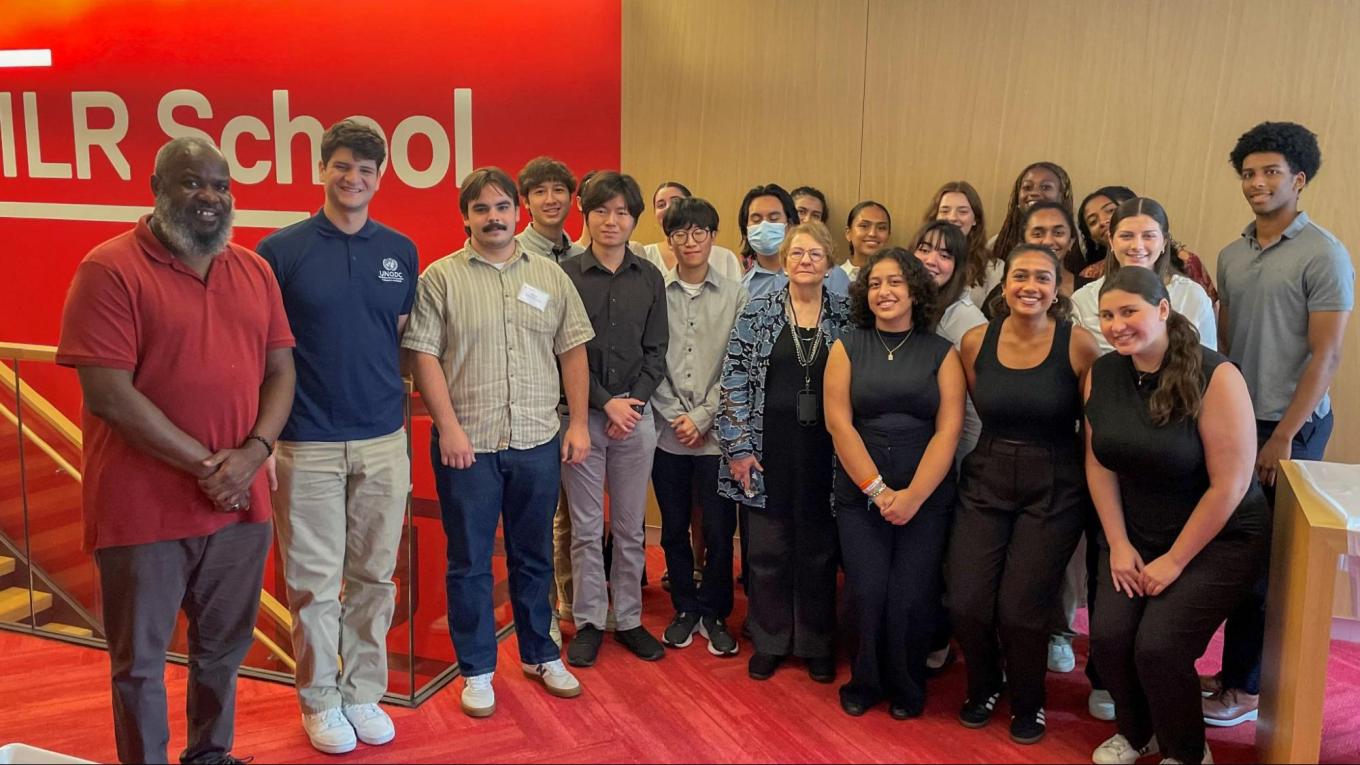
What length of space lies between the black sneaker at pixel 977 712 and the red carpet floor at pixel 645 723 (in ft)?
0.10

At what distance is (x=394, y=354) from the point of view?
3008 millimetres

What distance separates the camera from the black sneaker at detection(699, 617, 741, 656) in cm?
374

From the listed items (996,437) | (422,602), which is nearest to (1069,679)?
(996,437)

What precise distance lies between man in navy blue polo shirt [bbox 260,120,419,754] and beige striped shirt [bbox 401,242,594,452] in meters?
0.10

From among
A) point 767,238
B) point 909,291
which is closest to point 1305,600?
point 909,291

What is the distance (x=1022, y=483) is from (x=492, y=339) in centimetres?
169

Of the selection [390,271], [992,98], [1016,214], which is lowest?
→ [390,271]

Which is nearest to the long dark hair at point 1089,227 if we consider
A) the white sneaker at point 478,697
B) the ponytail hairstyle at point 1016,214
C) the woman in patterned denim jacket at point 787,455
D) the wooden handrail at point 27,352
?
the ponytail hairstyle at point 1016,214

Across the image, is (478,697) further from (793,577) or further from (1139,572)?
(1139,572)

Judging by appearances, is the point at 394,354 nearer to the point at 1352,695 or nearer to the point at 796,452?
the point at 796,452

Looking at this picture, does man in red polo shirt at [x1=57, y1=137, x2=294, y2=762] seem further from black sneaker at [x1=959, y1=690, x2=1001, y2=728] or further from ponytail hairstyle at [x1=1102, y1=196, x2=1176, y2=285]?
ponytail hairstyle at [x1=1102, y1=196, x2=1176, y2=285]

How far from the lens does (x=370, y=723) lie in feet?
10.2

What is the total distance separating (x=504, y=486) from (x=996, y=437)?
157cm

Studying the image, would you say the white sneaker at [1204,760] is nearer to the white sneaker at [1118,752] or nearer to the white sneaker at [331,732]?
the white sneaker at [1118,752]
